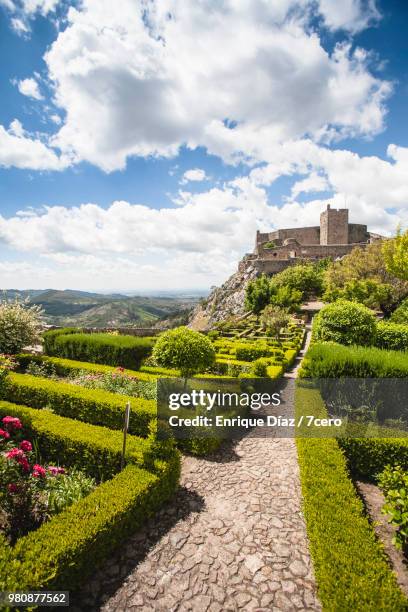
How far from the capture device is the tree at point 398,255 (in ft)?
69.7

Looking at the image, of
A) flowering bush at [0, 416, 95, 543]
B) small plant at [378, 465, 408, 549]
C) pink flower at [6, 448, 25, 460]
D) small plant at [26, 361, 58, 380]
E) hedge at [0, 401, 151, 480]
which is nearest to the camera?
small plant at [378, 465, 408, 549]

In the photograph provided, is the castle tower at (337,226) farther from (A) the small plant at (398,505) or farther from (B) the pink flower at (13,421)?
(B) the pink flower at (13,421)

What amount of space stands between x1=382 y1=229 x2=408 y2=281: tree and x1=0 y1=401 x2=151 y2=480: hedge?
73.1ft

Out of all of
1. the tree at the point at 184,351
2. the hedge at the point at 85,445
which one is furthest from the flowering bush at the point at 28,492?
the tree at the point at 184,351

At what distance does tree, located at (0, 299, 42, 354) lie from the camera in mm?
14531

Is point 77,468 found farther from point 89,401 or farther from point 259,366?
point 259,366

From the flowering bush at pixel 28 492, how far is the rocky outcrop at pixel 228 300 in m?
41.7

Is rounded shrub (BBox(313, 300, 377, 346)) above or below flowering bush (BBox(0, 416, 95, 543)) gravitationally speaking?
above

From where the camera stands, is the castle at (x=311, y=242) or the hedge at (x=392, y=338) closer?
the hedge at (x=392, y=338)

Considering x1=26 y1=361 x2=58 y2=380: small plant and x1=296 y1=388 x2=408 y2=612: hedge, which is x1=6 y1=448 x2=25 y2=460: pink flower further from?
x1=26 y1=361 x2=58 y2=380: small plant

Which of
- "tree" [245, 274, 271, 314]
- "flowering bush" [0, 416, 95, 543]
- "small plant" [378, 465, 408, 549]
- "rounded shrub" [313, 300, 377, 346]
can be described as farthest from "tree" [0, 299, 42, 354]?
"tree" [245, 274, 271, 314]

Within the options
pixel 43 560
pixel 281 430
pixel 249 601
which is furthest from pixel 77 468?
pixel 281 430

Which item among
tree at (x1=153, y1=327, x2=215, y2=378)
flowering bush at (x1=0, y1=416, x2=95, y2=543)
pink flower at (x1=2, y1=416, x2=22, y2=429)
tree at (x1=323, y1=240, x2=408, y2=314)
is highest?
tree at (x1=323, y1=240, x2=408, y2=314)

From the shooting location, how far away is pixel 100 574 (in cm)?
405
